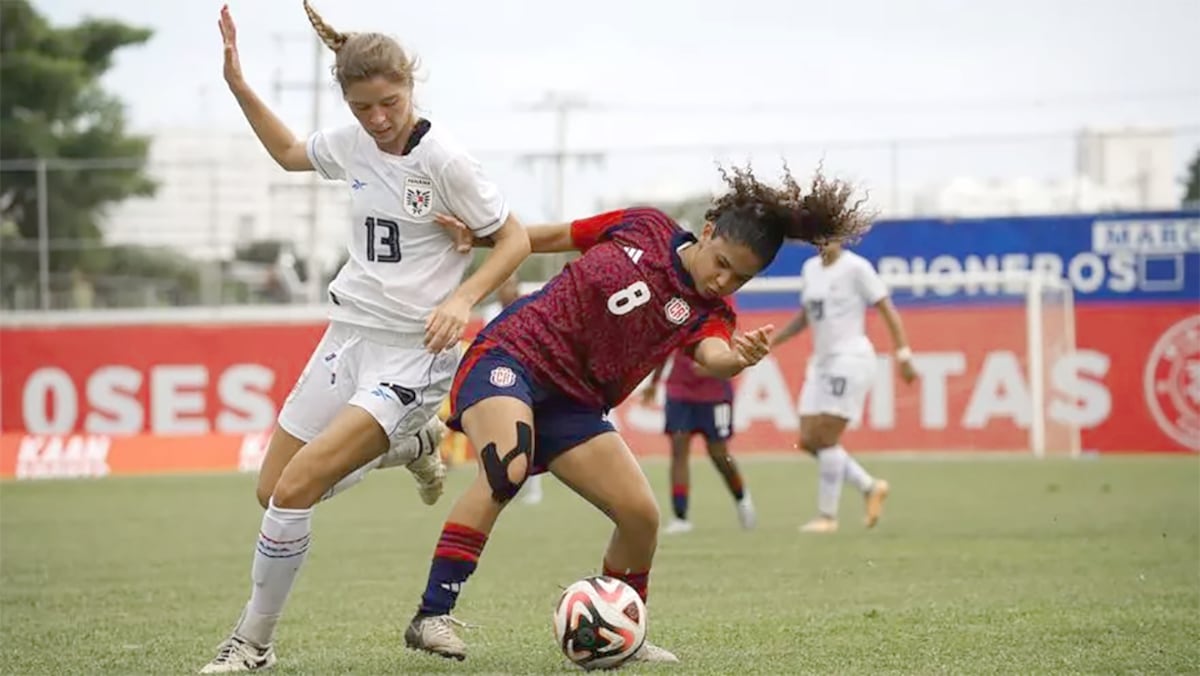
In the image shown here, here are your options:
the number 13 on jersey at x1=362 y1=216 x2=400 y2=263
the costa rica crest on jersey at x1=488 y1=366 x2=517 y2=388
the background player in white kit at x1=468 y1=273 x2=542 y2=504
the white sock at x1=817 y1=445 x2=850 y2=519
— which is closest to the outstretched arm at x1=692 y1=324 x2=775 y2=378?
the costa rica crest on jersey at x1=488 y1=366 x2=517 y2=388

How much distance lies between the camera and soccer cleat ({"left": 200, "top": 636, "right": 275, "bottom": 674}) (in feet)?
22.7

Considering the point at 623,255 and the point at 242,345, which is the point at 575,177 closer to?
the point at 242,345

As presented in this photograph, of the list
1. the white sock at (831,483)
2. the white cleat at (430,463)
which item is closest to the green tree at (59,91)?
the white sock at (831,483)

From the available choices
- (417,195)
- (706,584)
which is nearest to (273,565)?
(417,195)

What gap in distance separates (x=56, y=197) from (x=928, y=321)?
44.7ft

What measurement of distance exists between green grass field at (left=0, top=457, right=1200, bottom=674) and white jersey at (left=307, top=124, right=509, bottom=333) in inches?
50.5

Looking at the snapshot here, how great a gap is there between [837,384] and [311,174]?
1818 cm

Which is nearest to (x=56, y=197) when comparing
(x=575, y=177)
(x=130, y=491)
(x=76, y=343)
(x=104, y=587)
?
(x=76, y=343)

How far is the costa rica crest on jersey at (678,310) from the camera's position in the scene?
22.9 ft

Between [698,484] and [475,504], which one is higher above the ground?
[475,504]

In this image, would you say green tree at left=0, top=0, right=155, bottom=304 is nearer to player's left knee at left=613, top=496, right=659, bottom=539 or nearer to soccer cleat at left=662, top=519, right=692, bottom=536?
soccer cleat at left=662, top=519, right=692, bottom=536

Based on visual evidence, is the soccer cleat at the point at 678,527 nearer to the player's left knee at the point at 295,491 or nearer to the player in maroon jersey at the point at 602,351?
the player in maroon jersey at the point at 602,351

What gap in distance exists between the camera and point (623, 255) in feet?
23.1

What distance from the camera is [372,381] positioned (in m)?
7.03
